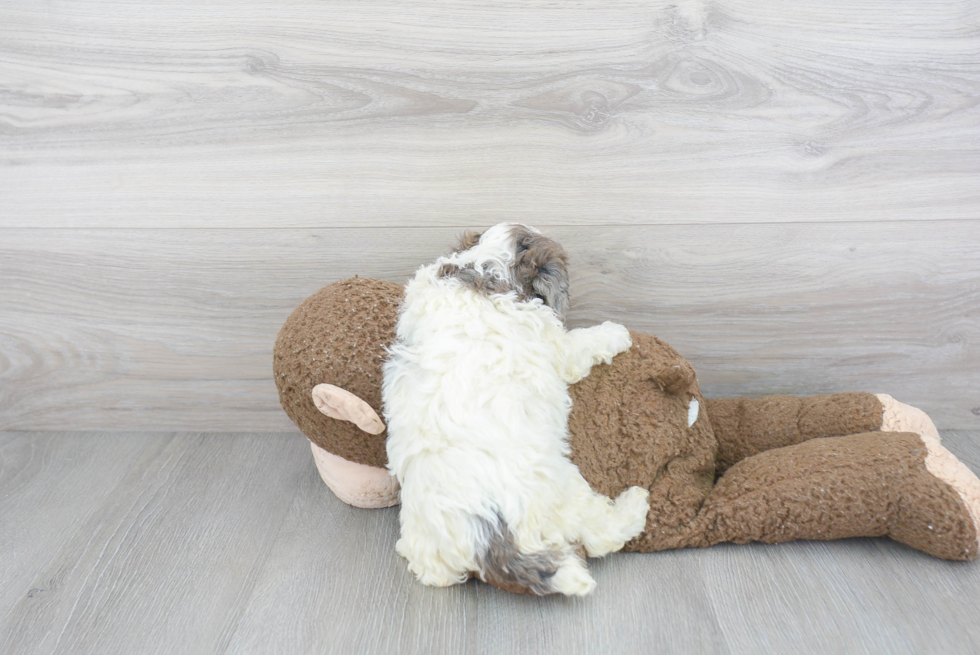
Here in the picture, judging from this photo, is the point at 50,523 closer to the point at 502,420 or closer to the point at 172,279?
the point at 172,279

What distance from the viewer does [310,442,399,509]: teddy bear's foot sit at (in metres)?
0.91

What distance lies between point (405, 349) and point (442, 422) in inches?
4.3

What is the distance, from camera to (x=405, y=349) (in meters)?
0.79

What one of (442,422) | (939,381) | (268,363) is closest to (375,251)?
(268,363)

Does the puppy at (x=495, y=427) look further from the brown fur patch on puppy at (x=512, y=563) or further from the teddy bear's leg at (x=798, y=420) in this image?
the teddy bear's leg at (x=798, y=420)

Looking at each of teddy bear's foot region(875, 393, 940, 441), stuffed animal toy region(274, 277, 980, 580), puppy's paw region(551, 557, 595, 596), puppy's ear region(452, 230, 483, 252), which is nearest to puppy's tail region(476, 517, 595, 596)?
puppy's paw region(551, 557, 595, 596)

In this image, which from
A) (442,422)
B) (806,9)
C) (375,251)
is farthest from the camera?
(375,251)

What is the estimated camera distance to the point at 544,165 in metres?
0.98

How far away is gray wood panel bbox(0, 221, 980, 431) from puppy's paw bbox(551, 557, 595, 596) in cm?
42

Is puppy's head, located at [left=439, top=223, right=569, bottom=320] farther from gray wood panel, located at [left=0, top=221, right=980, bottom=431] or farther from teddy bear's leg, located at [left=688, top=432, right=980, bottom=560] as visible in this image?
teddy bear's leg, located at [left=688, top=432, right=980, bottom=560]

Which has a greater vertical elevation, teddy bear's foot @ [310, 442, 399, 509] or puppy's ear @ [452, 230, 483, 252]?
puppy's ear @ [452, 230, 483, 252]

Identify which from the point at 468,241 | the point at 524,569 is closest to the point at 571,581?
the point at 524,569

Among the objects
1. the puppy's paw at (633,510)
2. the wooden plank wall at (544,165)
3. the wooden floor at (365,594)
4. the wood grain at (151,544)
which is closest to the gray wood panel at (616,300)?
the wooden plank wall at (544,165)

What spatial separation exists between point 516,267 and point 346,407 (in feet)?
0.89
